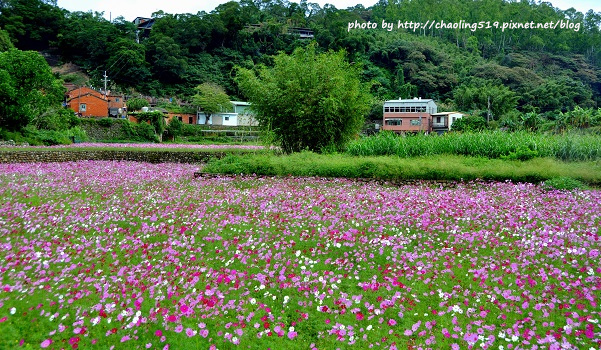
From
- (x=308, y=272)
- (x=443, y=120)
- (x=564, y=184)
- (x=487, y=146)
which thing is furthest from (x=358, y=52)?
(x=308, y=272)

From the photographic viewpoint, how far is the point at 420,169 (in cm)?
1149

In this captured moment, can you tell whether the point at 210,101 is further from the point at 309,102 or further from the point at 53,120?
the point at 309,102

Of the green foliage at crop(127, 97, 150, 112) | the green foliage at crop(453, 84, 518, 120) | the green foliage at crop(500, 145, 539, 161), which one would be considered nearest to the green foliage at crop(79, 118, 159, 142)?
the green foliage at crop(127, 97, 150, 112)

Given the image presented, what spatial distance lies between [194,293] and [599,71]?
117 m

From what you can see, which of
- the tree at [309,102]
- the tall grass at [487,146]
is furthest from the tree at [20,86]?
the tall grass at [487,146]

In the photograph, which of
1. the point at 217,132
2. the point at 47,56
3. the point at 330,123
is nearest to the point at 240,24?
the point at 47,56

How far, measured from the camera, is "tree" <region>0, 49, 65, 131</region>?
26.0 metres

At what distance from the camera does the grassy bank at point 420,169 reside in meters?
10.9

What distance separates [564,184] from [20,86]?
31.3 m

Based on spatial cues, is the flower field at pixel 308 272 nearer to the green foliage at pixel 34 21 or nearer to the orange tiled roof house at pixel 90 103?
the orange tiled roof house at pixel 90 103

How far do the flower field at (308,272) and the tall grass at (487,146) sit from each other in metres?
5.74

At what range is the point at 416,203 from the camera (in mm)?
8438

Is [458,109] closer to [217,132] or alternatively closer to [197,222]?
[217,132]

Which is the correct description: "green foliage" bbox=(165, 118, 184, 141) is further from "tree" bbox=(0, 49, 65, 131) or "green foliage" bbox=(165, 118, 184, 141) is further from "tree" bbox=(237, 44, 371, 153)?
"tree" bbox=(237, 44, 371, 153)
